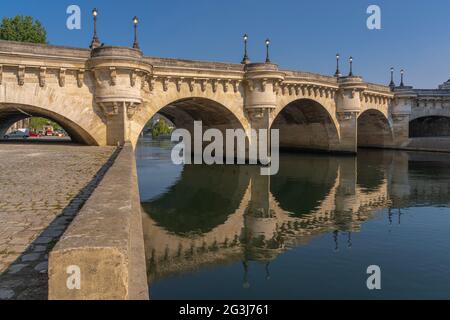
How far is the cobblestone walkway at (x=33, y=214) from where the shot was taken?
13.5 ft

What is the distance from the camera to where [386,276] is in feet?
31.4

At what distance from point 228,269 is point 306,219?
21.3 ft

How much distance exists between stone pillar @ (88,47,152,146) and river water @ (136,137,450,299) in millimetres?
4114

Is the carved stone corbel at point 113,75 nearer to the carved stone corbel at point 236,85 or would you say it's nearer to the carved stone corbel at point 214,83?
the carved stone corbel at point 214,83

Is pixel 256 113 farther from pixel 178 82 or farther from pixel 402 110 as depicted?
pixel 402 110

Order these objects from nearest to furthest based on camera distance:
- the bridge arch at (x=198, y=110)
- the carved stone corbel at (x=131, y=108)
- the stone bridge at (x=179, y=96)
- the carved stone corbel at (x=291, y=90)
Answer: the stone bridge at (x=179, y=96) < the carved stone corbel at (x=131, y=108) < the bridge arch at (x=198, y=110) < the carved stone corbel at (x=291, y=90)

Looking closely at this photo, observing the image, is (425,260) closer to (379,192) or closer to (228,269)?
(228,269)

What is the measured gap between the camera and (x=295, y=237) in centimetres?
1306

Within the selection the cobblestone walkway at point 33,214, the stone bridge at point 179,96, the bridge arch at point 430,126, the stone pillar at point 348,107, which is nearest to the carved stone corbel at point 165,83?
the stone bridge at point 179,96

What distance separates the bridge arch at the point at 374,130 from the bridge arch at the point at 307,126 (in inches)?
433

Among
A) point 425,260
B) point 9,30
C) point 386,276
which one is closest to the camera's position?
point 386,276

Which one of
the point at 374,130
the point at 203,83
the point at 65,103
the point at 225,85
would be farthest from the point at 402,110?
the point at 65,103

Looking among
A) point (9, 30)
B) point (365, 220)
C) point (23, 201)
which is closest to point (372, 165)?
point (365, 220)
